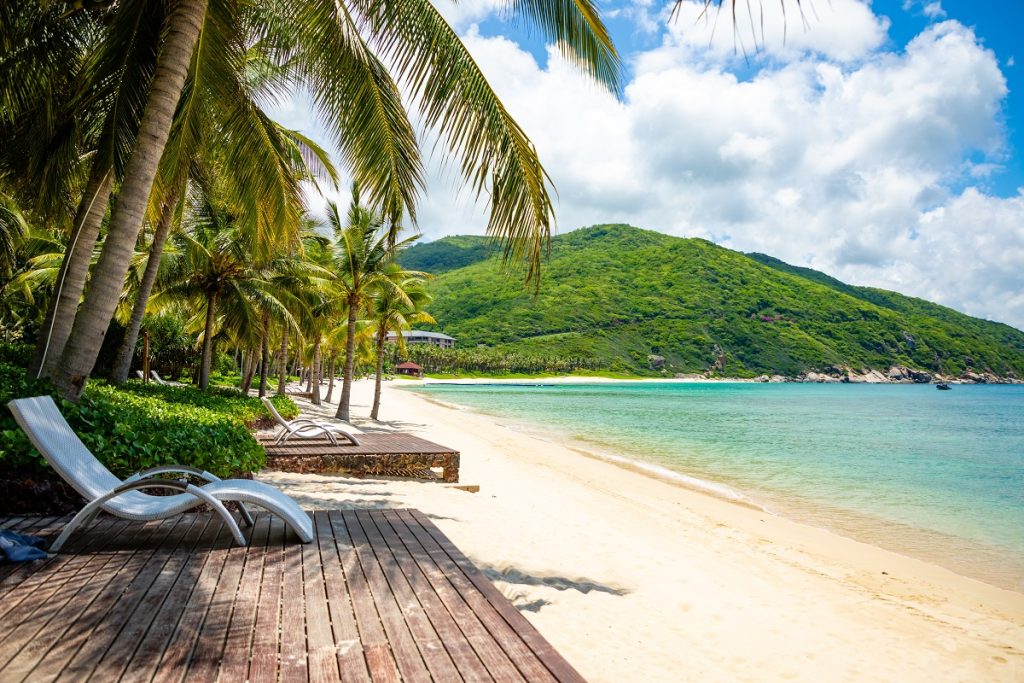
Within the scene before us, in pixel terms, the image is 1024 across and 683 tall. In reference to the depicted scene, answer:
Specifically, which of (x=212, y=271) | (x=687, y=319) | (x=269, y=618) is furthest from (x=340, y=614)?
(x=687, y=319)

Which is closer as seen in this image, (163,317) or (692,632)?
(692,632)

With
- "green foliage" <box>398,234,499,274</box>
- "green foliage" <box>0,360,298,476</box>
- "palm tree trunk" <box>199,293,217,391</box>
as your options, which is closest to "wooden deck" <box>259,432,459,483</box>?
"green foliage" <box>0,360,298,476</box>

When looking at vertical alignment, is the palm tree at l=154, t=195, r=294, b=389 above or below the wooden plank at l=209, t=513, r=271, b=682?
above

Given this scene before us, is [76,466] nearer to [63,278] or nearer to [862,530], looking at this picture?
[63,278]

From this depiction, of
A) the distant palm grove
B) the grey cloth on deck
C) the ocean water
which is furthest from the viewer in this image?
the ocean water

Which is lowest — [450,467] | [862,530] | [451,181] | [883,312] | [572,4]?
[862,530]

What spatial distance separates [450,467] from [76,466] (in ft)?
18.2

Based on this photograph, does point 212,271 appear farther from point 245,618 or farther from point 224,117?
point 245,618

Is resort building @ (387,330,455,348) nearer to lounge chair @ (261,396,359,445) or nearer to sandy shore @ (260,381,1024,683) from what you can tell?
lounge chair @ (261,396,359,445)

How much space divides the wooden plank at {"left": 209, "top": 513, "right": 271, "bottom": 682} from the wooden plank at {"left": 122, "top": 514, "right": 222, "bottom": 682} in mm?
198

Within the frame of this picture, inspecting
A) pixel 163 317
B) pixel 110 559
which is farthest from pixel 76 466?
pixel 163 317

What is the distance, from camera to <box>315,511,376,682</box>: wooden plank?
2.04 metres

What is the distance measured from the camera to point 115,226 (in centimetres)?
507

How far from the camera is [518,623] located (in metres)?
2.47
